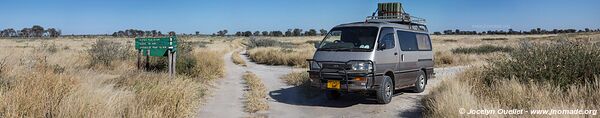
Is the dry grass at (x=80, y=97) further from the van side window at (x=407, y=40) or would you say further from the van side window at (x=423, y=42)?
the van side window at (x=423, y=42)

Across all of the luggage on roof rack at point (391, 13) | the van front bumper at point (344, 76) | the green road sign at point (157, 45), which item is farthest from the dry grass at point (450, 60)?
the van front bumper at point (344, 76)

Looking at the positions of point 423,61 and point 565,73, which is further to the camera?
point 423,61

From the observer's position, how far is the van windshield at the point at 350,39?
1002 centimetres

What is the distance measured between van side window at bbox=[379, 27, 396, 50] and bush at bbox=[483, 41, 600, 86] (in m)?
2.09

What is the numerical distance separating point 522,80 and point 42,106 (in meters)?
7.87

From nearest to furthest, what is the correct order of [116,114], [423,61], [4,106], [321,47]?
[4,106], [116,114], [321,47], [423,61]

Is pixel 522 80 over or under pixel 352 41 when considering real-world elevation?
under

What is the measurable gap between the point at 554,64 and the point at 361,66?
349cm

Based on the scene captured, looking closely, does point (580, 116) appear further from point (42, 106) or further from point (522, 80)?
point (42, 106)

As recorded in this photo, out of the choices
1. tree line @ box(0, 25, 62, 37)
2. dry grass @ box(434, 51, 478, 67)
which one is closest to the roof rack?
dry grass @ box(434, 51, 478, 67)

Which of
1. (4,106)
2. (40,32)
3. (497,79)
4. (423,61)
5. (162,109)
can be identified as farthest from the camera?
(40,32)

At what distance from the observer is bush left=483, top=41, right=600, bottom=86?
29.0 ft

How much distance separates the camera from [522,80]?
920 cm

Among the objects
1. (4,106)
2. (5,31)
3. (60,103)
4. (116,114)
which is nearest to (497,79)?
(116,114)
